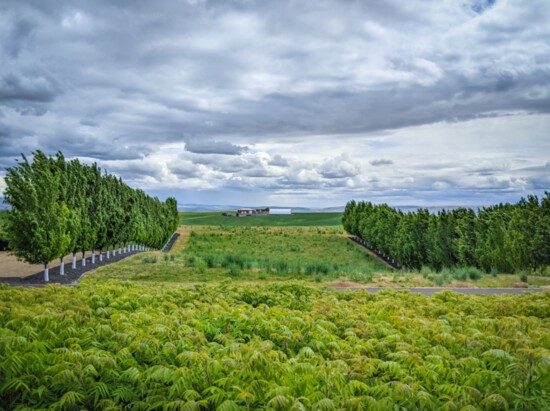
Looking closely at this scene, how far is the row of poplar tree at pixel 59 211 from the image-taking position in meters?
26.6

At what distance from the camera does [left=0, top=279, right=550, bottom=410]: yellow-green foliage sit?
4.27 meters

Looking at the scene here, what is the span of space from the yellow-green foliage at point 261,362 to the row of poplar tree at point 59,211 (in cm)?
2189

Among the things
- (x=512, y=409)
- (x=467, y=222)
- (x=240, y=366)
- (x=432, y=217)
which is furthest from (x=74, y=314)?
(x=432, y=217)

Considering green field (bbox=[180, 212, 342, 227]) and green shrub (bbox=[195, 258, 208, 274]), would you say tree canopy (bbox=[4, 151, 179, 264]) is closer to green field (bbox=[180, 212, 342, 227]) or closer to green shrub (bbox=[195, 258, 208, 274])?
green shrub (bbox=[195, 258, 208, 274])

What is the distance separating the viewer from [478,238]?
38.7m

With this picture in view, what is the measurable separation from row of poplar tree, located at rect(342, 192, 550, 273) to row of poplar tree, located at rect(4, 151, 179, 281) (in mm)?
28671

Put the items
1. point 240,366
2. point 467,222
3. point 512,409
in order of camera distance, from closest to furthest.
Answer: point 512,409, point 240,366, point 467,222

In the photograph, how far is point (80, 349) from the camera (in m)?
5.07

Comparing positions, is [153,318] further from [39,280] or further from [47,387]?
[39,280]

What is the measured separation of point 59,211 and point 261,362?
26.9 m

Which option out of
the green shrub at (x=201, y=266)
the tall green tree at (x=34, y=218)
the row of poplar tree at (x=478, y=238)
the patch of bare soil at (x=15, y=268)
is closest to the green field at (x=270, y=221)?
the row of poplar tree at (x=478, y=238)

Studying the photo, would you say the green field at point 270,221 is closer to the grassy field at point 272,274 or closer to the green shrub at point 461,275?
the grassy field at point 272,274

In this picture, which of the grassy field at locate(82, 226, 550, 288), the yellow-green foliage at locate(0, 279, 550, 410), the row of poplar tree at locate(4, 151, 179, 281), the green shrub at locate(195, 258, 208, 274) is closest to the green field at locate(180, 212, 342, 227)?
the row of poplar tree at locate(4, 151, 179, 281)

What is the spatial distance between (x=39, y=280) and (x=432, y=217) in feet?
127
